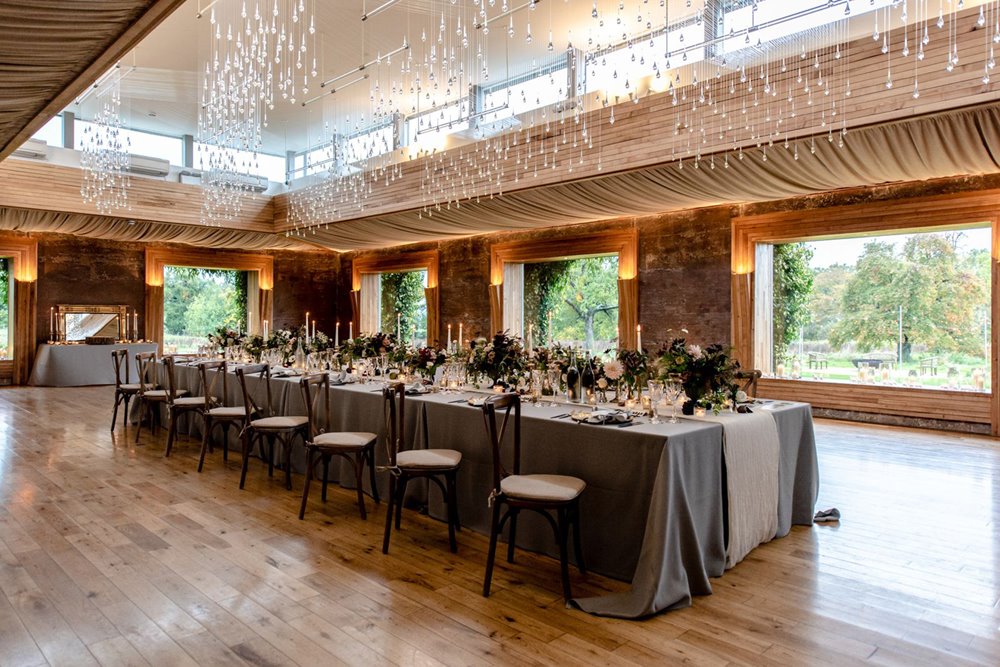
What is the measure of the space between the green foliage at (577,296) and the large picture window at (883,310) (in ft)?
14.2

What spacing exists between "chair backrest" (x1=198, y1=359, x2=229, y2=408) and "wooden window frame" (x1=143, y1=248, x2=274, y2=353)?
9.06m

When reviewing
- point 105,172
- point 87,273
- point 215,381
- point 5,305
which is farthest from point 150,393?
point 5,305

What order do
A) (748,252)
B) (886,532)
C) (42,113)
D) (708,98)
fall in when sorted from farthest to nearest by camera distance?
(748,252) < (708,98) < (42,113) < (886,532)

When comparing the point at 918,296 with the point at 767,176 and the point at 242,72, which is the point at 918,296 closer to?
the point at 767,176

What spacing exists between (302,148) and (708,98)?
462 inches

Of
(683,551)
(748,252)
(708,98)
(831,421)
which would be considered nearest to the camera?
(683,551)

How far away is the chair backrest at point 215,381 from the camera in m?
6.25

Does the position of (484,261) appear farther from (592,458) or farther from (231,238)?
(592,458)

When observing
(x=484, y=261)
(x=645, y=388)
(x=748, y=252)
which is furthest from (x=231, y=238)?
(x=645, y=388)

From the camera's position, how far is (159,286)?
1545 cm

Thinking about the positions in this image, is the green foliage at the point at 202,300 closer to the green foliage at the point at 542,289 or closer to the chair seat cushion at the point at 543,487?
the green foliage at the point at 542,289

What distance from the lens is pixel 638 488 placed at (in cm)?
334

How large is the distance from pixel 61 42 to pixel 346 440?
3009 millimetres

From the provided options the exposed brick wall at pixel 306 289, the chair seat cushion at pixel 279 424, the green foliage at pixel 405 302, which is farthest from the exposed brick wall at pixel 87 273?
the chair seat cushion at pixel 279 424
